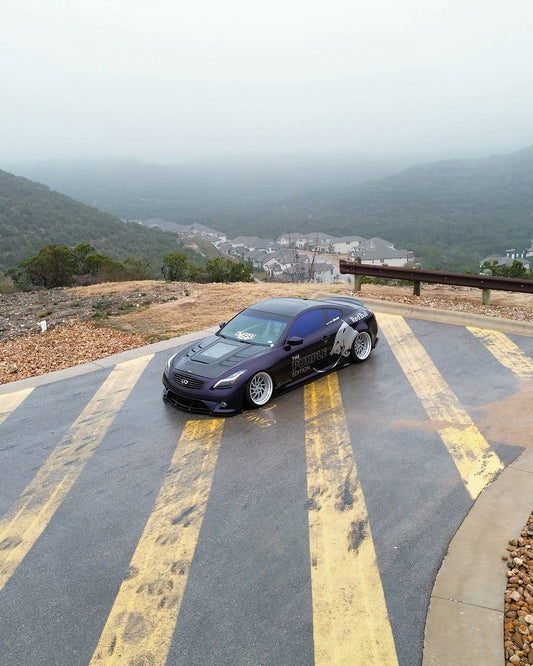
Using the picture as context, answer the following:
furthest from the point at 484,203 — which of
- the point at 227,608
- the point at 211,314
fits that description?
the point at 227,608

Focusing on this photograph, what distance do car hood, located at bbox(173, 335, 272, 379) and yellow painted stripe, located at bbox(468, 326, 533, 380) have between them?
4.19 meters

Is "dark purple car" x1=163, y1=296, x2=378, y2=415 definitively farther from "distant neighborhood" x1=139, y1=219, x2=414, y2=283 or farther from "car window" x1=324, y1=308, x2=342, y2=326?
"distant neighborhood" x1=139, y1=219, x2=414, y2=283

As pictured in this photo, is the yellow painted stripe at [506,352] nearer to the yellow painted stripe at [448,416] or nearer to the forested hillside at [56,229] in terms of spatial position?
the yellow painted stripe at [448,416]

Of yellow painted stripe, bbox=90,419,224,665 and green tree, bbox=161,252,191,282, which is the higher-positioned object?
yellow painted stripe, bbox=90,419,224,665

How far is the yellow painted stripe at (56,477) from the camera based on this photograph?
5352 millimetres

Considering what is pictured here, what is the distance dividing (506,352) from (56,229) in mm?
56547

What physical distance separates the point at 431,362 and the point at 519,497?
14.1ft

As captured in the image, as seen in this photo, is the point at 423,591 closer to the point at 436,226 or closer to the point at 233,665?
the point at 233,665

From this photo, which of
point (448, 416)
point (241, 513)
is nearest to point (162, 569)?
point (241, 513)

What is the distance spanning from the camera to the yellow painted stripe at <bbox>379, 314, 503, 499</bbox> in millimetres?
6379

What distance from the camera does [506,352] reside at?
10.3 m

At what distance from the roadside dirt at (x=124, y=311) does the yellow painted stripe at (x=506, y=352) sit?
1483 mm

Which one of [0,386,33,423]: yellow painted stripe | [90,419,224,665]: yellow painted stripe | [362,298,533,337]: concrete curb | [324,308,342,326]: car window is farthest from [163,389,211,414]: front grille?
[362,298,533,337]: concrete curb

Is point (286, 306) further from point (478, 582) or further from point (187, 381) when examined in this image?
point (478, 582)
